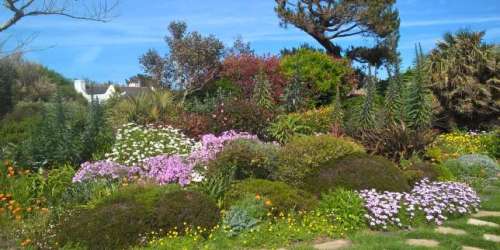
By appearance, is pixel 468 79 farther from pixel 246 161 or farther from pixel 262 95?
pixel 246 161

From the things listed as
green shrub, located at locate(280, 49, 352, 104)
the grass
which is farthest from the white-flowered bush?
green shrub, located at locate(280, 49, 352, 104)

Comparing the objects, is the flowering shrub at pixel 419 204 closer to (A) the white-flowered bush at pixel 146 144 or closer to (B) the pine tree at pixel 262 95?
(A) the white-flowered bush at pixel 146 144

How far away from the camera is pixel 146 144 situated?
9.91m

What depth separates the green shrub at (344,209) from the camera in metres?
6.12

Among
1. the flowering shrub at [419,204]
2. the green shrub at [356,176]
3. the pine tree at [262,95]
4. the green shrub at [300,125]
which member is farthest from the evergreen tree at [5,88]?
the flowering shrub at [419,204]

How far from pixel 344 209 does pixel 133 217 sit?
8.20 ft

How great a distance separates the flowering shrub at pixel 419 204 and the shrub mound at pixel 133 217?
199 cm

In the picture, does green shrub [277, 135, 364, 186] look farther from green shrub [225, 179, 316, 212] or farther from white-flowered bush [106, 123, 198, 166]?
white-flowered bush [106, 123, 198, 166]

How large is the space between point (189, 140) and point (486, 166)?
5852 millimetres

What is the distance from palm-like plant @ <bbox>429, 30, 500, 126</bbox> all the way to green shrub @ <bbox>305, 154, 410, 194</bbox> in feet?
31.5

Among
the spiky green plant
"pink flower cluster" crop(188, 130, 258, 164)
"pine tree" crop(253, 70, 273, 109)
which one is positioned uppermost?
"pine tree" crop(253, 70, 273, 109)

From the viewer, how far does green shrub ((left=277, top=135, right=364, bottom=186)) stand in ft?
24.2

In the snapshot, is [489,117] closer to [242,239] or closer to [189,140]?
[189,140]

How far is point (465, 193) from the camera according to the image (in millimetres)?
7336
